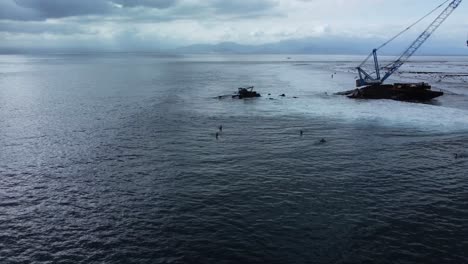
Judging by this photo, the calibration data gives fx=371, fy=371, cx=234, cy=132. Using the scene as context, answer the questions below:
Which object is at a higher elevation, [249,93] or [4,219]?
[249,93]

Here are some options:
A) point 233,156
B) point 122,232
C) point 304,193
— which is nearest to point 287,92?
point 233,156

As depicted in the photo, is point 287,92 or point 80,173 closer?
point 80,173

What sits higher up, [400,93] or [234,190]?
[400,93]

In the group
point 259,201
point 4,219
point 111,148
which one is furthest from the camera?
point 111,148

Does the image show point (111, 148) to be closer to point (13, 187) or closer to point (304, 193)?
point (13, 187)

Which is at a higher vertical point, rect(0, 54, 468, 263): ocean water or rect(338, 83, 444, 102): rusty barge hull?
rect(338, 83, 444, 102): rusty barge hull

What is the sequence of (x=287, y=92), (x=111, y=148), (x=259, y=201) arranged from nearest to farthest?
(x=259, y=201) < (x=111, y=148) < (x=287, y=92)
